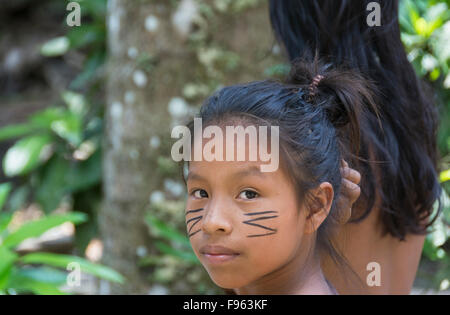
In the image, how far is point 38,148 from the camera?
9.88ft

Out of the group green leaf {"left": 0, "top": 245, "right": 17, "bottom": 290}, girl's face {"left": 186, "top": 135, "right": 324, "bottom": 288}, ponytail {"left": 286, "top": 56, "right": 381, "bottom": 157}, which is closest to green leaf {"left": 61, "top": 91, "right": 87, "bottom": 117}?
green leaf {"left": 0, "top": 245, "right": 17, "bottom": 290}

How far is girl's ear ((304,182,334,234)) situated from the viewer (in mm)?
1042

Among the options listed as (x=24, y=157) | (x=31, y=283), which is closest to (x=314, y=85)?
(x=31, y=283)

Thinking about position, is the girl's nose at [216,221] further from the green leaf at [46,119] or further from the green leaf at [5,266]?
the green leaf at [46,119]

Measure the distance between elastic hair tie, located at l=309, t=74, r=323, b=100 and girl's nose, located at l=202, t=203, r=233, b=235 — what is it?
27cm

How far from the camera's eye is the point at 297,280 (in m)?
1.08

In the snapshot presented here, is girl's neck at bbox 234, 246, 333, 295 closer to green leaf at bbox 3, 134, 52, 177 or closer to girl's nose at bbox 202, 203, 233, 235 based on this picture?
girl's nose at bbox 202, 203, 233, 235

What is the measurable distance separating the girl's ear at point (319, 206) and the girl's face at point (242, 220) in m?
0.03

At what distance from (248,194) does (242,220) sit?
0.04m

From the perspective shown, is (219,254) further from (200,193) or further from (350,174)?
(350,174)

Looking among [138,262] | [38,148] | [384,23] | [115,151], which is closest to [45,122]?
[38,148]

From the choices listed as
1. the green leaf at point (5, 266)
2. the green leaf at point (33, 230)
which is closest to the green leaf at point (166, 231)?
the green leaf at point (33, 230)
